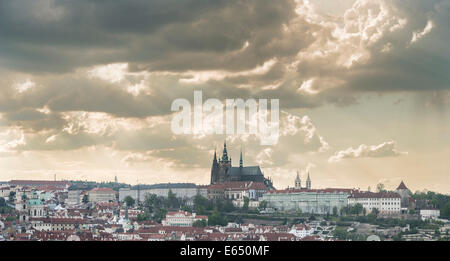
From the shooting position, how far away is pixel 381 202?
62406 mm

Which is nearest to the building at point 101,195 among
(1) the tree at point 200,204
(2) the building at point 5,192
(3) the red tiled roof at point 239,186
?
(2) the building at point 5,192

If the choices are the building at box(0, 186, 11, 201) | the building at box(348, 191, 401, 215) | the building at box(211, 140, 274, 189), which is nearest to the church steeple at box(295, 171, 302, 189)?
the building at box(211, 140, 274, 189)

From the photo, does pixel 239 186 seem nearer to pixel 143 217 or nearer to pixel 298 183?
pixel 298 183

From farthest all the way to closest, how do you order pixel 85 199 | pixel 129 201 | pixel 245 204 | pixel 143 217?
pixel 85 199
pixel 129 201
pixel 245 204
pixel 143 217

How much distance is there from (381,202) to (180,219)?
13.0 meters

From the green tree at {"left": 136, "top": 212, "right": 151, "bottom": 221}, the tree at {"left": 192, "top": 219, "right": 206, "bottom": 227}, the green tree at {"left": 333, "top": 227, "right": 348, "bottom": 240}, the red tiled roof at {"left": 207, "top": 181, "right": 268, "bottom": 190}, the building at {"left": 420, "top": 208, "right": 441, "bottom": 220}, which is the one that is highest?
the red tiled roof at {"left": 207, "top": 181, "right": 268, "bottom": 190}

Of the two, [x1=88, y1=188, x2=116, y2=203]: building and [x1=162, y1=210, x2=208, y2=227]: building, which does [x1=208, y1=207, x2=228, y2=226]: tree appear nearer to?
[x1=162, y1=210, x2=208, y2=227]: building

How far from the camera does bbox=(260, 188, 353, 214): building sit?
218 feet

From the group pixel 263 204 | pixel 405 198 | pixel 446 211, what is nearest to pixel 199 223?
pixel 263 204

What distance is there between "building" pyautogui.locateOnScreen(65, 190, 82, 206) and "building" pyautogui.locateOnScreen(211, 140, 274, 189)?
35.7 feet

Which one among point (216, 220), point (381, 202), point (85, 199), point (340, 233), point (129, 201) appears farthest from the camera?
point (85, 199)

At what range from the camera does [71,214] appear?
6306 cm

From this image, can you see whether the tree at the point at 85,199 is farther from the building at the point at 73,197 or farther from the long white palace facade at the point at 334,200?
the long white palace facade at the point at 334,200

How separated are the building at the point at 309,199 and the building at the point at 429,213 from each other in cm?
632
